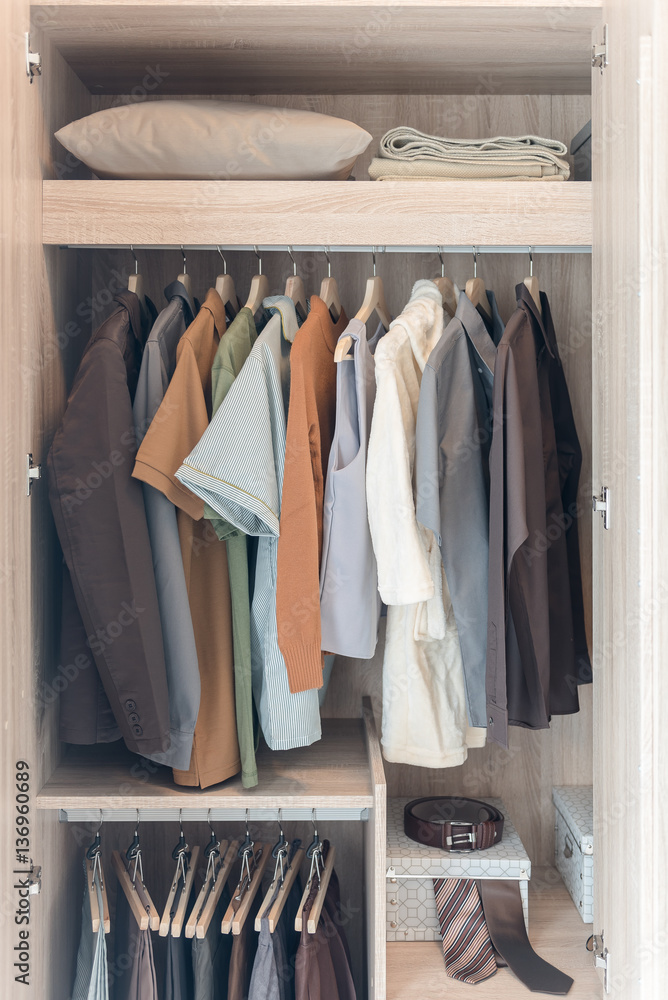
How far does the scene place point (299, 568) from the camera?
1.50 meters

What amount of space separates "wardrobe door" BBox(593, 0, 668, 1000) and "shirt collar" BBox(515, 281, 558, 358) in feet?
0.59

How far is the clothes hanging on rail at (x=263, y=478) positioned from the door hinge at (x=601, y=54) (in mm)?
722

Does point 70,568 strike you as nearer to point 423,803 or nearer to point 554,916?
point 423,803

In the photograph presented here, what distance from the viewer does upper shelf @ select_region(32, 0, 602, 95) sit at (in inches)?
60.2

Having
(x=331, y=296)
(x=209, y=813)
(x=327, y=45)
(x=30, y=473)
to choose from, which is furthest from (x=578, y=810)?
(x=327, y=45)

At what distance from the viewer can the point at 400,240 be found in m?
1.58

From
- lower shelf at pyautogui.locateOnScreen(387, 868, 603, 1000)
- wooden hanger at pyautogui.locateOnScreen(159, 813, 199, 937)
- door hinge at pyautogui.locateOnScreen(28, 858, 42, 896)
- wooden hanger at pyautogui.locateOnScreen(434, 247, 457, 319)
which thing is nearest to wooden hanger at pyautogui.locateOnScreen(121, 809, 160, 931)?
wooden hanger at pyautogui.locateOnScreen(159, 813, 199, 937)

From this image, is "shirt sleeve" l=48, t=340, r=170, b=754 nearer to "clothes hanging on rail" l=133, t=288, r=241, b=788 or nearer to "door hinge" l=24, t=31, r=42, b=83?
"clothes hanging on rail" l=133, t=288, r=241, b=788

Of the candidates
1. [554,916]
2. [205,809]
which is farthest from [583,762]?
[205,809]

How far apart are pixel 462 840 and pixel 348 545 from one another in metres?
0.72

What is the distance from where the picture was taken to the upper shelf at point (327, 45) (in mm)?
1528

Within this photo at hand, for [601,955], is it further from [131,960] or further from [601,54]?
[601,54]

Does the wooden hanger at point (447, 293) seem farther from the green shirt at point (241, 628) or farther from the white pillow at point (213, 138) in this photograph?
the green shirt at point (241, 628)

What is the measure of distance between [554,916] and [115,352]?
152cm
